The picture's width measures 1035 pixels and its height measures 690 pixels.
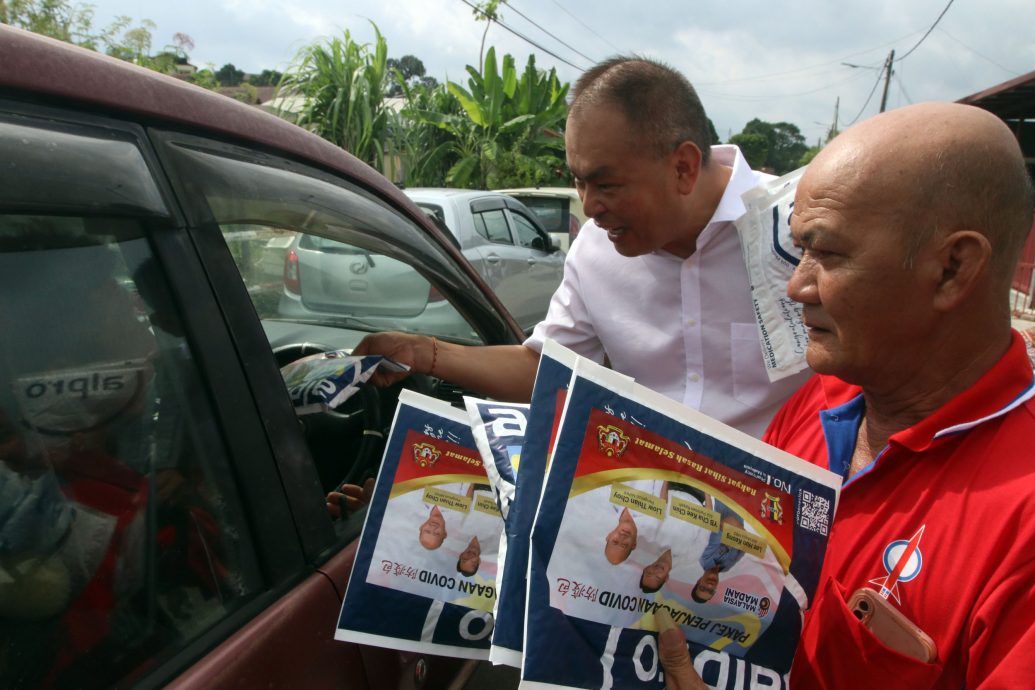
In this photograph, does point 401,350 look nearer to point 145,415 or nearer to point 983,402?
point 145,415

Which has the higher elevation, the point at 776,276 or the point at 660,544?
the point at 776,276

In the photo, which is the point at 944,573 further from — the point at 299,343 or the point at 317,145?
the point at 299,343

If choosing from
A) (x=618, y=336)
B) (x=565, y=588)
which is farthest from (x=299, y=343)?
(x=565, y=588)

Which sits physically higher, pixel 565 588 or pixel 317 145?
pixel 317 145

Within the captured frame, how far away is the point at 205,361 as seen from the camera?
1.19 m

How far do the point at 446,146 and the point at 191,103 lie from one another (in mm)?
14243

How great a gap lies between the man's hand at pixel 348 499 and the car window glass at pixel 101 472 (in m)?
0.31

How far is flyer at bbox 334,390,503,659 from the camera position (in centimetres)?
124

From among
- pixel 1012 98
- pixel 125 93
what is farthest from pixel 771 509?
pixel 1012 98

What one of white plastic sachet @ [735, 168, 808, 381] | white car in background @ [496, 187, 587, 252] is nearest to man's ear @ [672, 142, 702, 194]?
white plastic sachet @ [735, 168, 808, 381]

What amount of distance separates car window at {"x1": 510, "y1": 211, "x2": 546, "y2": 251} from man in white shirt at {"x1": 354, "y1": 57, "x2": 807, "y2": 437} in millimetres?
6108

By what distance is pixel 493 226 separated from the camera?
26.0ft

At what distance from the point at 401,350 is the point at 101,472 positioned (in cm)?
98

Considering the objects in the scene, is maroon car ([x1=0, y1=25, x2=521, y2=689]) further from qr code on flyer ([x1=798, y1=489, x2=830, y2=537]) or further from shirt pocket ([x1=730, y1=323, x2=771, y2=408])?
shirt pocket ([x1=730, y1=323, x2=771, y2=408])
